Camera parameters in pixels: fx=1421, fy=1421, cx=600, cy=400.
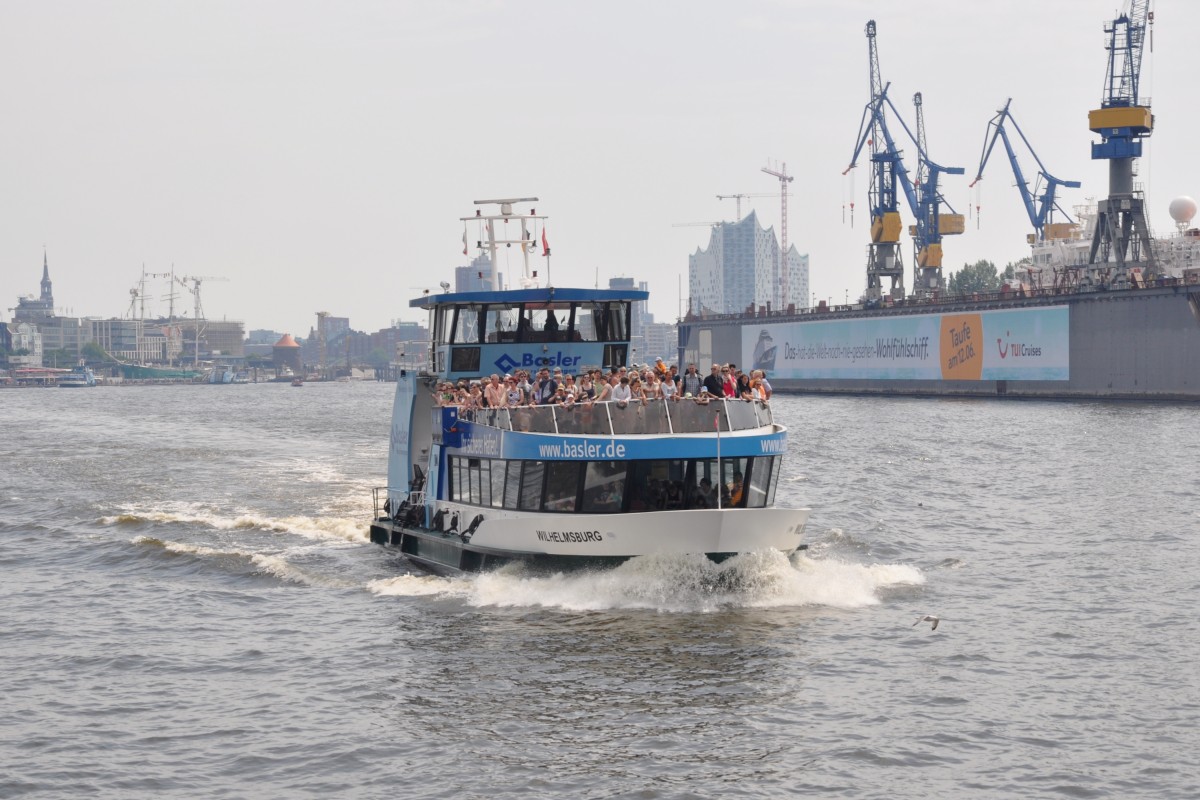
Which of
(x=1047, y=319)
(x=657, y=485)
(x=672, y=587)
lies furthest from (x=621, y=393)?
(x=1047, y=319)

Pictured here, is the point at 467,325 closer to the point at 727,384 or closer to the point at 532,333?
the point at 532,333

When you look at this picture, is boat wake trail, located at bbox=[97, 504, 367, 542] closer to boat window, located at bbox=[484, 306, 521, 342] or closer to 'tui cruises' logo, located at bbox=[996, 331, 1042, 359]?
boat window, located at bbox=[484, 306, 521, 342]

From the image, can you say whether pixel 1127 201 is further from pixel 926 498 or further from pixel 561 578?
pixel 561 578

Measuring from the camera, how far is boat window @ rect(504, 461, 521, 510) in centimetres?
2731

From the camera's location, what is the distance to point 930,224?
178 m

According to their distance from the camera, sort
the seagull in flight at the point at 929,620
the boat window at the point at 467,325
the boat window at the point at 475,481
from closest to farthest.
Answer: the seagull in flight at the point at 929,620 < the boat window at the point at 475,481 < the boat window at the point at 467,325

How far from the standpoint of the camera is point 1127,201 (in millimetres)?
120375

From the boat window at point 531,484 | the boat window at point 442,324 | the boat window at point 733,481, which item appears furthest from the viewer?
the boat window at point 442,324

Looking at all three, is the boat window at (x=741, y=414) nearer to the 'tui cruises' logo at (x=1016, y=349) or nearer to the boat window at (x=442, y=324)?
the boat window at (x=442, y=324)

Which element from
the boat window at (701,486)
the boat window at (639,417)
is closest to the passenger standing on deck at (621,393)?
the boat window at (639,417)

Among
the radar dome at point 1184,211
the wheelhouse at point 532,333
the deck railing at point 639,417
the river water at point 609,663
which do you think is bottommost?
the river water at point 609,663

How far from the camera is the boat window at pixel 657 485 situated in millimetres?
26156

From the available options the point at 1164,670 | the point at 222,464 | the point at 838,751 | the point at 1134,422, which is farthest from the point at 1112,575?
the point at 1134,422

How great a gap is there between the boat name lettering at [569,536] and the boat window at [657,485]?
0.82m
